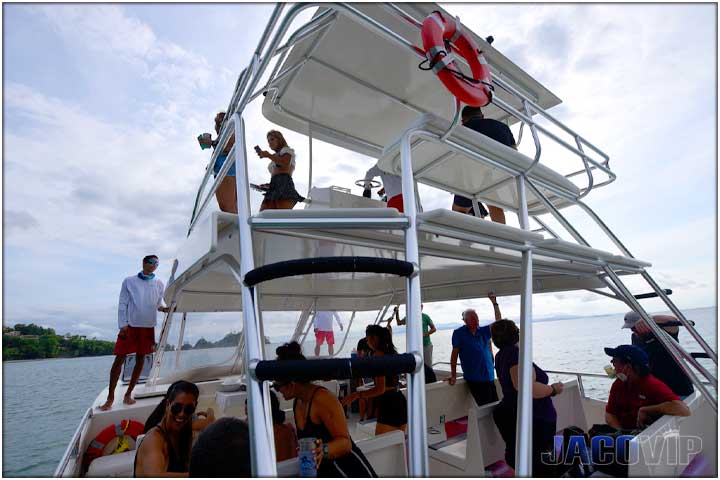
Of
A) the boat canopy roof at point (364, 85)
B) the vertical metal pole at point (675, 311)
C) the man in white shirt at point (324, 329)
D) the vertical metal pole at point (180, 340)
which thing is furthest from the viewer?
the man in white shirt at point (324, 329)

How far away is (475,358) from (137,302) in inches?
162

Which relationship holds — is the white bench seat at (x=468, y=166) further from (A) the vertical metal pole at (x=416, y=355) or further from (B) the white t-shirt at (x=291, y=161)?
(B) the white t-shirt at (x=291, y=161)

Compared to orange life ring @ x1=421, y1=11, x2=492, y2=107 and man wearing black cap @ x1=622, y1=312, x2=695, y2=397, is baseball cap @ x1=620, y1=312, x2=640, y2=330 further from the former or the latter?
orange life ring @ x1=421, y1=11, x2=492, y2=107

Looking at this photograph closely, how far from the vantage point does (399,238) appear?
220 centimetres

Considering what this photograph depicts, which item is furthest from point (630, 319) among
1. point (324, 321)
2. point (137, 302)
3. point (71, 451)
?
point (71, 451)

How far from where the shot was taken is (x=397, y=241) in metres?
2.26

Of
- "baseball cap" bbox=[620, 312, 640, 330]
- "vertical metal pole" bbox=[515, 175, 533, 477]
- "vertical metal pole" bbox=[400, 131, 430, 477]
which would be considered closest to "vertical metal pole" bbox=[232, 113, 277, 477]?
"vertical metal pole" bbox=[400, 131, 430, 477]

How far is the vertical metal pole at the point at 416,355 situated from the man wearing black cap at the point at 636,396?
8.87 feet

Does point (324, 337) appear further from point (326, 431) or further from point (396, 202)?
point (326, 431)

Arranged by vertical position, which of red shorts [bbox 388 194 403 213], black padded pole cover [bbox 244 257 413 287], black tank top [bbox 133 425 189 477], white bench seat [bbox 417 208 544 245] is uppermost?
red shorts [bbox 388 194 403 213]

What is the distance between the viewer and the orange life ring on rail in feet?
11.4

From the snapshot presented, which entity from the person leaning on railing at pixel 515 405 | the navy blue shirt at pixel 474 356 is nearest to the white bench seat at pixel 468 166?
the person leaning on railing at pixel 515 405

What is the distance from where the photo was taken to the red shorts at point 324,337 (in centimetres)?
782

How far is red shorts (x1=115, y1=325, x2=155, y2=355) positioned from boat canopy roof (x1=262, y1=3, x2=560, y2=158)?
285cm
